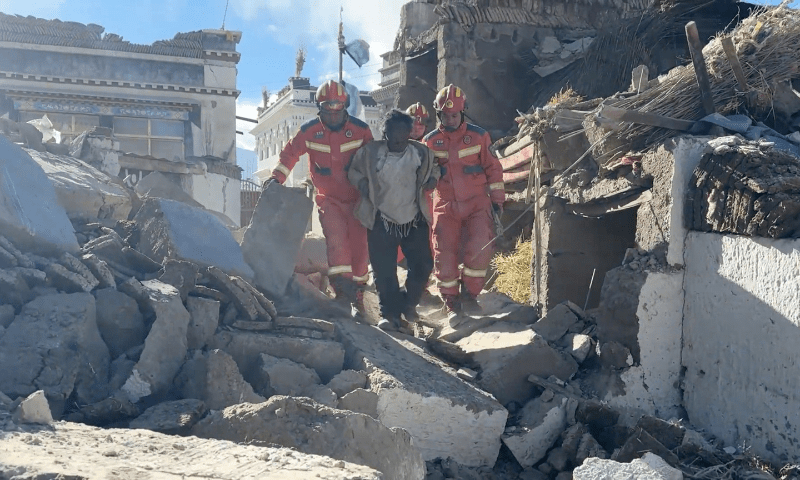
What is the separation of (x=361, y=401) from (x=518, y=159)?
409 centimetres

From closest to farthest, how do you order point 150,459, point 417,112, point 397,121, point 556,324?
point 150,459
point 556,324
point 397,121
point 417,112

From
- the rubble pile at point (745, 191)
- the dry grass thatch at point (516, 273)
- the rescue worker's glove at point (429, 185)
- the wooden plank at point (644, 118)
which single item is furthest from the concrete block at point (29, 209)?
the dry grass thatch at point (516, 273)

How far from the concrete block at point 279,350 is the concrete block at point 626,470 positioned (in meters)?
1.70

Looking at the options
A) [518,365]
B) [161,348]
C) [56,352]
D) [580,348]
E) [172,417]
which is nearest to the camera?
[172,417]

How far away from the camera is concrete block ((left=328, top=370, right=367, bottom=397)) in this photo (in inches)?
185

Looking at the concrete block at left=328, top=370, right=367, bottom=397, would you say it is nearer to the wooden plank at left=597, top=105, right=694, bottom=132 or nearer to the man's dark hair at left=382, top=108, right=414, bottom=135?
the man's dark hair at left=382, top=108, right=414, bottom=135

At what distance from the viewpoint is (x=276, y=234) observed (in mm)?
6352

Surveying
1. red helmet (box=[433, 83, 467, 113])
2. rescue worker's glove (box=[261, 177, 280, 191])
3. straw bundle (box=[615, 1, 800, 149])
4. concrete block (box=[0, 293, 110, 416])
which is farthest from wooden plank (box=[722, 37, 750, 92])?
concrete block (box=[0, 293, 110, 416])

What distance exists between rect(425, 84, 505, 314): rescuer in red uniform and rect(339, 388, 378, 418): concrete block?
2077 millimetres

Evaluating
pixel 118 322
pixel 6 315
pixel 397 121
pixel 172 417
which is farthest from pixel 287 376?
pixel 397 121

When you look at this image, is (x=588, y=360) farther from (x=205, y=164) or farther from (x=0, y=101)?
(x=0, y=101)

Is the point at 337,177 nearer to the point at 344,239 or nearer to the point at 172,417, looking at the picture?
the point at 344,239

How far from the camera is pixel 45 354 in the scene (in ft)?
13.1

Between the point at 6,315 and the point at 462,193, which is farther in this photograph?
the point at 462,193
